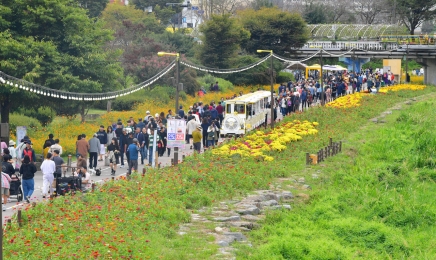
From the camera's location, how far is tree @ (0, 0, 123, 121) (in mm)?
34031

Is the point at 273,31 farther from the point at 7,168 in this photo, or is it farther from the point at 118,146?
the point at 7,168

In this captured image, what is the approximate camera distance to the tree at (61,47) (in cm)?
3403

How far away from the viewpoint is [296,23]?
6278 centimetres

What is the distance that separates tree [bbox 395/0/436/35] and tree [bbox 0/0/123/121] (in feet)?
141

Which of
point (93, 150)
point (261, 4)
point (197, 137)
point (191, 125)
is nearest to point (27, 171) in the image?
point (93, 150)

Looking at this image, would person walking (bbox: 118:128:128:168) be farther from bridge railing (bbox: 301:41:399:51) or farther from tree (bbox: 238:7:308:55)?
bridge railing (bbox: 301:41:399:51)

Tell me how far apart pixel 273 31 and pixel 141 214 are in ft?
149

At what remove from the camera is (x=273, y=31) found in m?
61.6

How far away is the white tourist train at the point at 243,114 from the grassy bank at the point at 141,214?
7760 mm

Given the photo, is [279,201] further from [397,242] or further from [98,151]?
[98,151]

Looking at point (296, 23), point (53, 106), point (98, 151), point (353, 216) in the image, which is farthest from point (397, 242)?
point (296, 23)

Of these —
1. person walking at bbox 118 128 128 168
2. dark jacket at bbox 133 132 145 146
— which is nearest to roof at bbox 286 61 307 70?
dark jacket at bbox 133 132 145 146

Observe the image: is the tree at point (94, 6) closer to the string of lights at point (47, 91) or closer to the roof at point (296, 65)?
the roof at point (296, 65)

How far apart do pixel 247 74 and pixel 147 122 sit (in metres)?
25.7
